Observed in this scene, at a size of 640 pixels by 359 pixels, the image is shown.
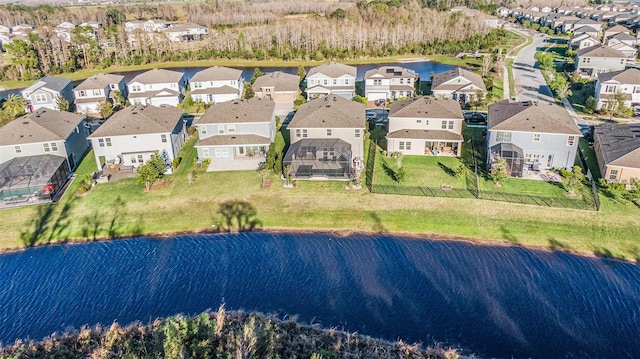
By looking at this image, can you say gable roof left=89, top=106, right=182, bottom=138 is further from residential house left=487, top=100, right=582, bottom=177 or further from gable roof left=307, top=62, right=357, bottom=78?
residential house left=487, top=100, right=582, bottom=177

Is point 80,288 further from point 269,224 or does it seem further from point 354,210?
point 354,210

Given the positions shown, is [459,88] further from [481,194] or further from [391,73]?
[481,194]

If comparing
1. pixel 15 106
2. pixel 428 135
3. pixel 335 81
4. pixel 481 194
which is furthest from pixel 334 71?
pixel 15 106

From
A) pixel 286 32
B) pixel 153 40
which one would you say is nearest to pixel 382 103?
pixel 286 32

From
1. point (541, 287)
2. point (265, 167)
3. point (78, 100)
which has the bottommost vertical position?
point (541, 287)

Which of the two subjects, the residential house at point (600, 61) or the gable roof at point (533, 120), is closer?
the gable roof at point (533, 120)

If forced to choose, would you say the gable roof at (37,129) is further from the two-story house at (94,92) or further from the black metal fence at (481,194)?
the black metal fence at (481,194)

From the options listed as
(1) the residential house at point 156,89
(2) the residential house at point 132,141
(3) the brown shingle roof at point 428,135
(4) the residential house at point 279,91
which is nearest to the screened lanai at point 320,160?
(3) the brown shingle roof at point 428,135
